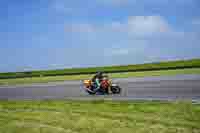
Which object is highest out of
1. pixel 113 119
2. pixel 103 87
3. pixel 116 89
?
pixel 103 87

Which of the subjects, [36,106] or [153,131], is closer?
[153,131]

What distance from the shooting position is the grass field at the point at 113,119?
427 inches

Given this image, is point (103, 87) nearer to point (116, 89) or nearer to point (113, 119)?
point (116, 89)

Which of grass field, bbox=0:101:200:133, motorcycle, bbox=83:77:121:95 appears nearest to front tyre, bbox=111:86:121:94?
motorcycle, bbox=83:77:121:95

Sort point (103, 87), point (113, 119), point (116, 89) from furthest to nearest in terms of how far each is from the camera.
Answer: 1. point (103, 87)
2. point (116, 89)
3. point (113, 119)

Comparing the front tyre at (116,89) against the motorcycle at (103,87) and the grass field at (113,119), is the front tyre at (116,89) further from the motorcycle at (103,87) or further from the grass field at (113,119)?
the grass field at (113,119)

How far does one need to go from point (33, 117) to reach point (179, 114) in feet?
22.2

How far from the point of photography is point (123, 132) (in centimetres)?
1029

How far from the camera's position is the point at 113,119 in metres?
12.7

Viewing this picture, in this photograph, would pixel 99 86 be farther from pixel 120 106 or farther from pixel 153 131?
pixel 153 131

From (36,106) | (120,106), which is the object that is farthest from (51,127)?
(36,106)

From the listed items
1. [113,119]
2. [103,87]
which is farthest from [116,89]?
[113,119]

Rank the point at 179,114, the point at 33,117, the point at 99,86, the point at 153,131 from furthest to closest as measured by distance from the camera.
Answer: the point at 99,86, the point at 33,117, the point at 179,114, the point at 153,131

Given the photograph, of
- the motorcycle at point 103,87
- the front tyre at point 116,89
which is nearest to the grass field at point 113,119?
the front tyre at point 116,89
